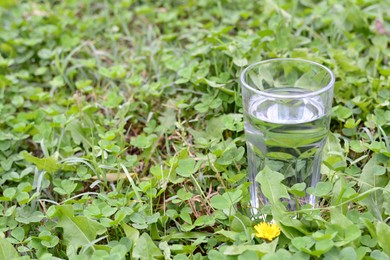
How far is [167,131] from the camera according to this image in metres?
2.12

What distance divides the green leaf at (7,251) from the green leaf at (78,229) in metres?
0.14

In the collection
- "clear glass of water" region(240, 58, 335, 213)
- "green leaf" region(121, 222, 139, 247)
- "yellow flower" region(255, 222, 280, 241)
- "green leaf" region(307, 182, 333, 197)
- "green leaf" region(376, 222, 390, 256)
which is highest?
"clear glass of water" region(240, 58, 335, 213)

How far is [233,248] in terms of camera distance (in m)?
1.45

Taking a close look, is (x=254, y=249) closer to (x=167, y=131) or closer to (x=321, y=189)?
(x=321, y=189)

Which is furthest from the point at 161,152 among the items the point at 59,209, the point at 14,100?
the point at 14,100

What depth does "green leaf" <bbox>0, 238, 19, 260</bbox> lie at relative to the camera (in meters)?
1.56

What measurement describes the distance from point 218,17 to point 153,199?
4.81 feet

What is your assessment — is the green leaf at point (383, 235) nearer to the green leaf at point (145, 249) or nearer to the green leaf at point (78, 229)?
the green leaf at point (145, 249)

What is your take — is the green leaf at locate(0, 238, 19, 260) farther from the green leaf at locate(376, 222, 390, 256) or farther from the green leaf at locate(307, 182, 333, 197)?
the green leaf at locate(376, 222, 390, 256)

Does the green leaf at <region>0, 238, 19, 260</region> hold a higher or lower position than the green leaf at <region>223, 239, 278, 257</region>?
lower

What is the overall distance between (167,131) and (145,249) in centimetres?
66

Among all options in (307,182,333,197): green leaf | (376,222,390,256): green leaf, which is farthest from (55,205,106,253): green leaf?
(376,222,390,256): green leaf

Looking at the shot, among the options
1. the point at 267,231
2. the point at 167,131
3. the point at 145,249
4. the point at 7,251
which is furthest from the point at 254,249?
the point at 167,131

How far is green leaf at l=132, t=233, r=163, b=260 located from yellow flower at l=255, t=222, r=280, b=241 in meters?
0.26
